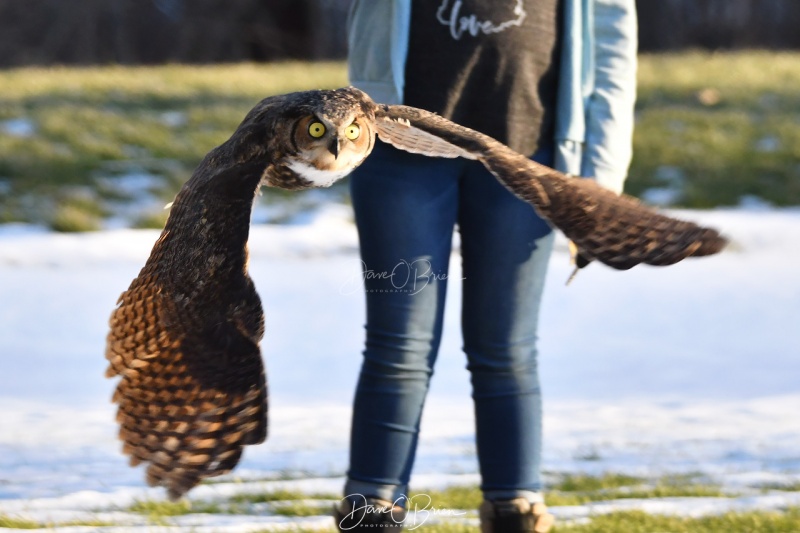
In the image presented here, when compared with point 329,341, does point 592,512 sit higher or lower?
higher

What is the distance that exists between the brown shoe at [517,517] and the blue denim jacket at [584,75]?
2.44ft

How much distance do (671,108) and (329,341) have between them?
5.28 meters

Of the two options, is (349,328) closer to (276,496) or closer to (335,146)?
(276,496)

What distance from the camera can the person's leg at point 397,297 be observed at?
99.8 inches

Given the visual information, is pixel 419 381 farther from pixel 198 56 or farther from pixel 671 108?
pixel 198 56

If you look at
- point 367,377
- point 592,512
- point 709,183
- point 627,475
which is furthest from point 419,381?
point 709,183

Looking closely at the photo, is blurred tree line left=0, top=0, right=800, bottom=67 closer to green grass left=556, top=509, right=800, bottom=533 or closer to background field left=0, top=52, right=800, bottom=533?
background field left=0, top=52, right=800, bottom=533

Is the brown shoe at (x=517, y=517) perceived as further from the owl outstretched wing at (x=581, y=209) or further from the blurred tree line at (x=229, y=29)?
the blurred tree line at (x=229, y=29)

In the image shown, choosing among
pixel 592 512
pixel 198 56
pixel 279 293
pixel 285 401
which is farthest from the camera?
pixel 198 56

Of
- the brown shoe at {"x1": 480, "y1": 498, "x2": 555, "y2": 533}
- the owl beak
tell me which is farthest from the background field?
the owl beak

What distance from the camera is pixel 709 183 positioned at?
8898mm

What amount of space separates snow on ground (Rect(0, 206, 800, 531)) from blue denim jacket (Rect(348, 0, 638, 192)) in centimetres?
51

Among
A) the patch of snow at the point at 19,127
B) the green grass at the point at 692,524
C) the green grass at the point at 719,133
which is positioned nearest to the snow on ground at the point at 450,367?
the green grass at the point at 692,524

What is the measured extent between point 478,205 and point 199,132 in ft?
23.6
